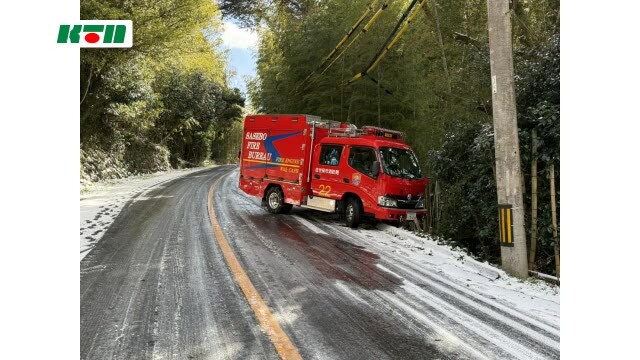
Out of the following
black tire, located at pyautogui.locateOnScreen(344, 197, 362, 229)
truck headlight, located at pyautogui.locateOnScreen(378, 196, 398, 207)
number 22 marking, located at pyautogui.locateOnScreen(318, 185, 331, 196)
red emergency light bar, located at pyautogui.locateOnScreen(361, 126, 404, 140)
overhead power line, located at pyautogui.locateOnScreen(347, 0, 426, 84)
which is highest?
overhead power line, located at pyautogui.locateOnScreen(347, 0, 426, 84)

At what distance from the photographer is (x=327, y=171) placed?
33.8 feet

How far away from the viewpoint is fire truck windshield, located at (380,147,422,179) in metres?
9.45

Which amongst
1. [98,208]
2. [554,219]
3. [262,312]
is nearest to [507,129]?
[554,219]

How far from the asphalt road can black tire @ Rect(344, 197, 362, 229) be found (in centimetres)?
186

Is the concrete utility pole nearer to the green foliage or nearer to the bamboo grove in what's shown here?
the bamboo grove

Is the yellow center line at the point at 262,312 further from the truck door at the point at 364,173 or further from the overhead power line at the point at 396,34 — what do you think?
the overhead power line at the point at 396,34

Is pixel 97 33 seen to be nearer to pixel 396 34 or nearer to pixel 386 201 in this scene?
pixel 386 201

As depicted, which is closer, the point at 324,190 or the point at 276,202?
the point at 324,190

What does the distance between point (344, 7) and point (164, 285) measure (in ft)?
33.3

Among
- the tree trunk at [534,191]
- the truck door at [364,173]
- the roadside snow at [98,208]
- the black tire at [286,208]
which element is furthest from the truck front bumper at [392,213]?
the roadside snow at [98,208]

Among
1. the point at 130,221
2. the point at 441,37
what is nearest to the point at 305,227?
the point at 130,221

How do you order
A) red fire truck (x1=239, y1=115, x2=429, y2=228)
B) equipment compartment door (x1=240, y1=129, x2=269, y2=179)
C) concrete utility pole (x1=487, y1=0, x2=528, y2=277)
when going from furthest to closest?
equipment compartment door (x1=240, y1=129, x2=269, y2=179) < red fire truck (x1=239, y1=115, x2=429, y2=228) < concrete utility pole (x1=487, y1=0, x2=528, y2=277)

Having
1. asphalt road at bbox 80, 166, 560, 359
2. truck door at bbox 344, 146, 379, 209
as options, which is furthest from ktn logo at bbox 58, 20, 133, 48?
truck door at bbox 344, 146, 379, 209

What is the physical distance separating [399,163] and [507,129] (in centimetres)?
369
